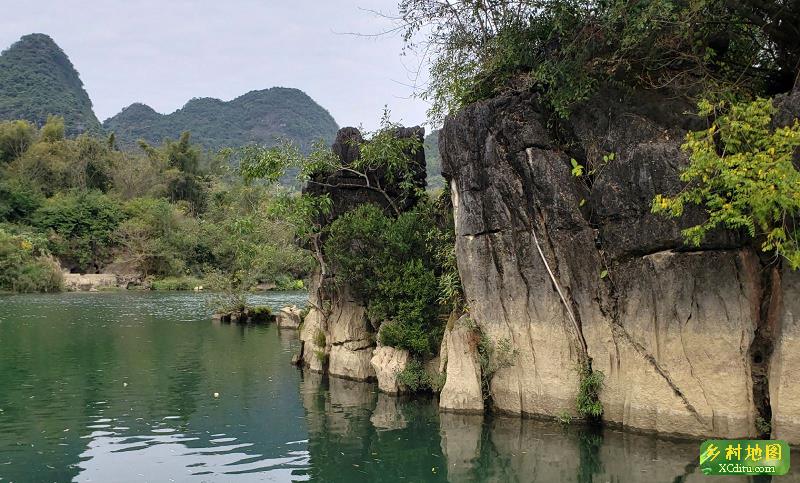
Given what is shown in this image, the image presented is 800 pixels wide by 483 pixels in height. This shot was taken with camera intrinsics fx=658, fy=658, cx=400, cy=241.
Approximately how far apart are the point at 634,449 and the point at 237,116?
158m

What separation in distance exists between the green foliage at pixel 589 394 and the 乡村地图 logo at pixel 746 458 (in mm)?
2113

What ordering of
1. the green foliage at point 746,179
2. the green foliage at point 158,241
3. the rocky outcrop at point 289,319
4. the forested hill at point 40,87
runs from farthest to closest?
1. the forested hill at point 40,87
2. the green foliage at point 158,241
3. the rocky outcrop at point 289,319
4. the green foliage at point 746,179

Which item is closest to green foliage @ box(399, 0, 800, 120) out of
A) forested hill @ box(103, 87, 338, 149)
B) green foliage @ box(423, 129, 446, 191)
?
green foliage @ box(423, 129, 446, 191)

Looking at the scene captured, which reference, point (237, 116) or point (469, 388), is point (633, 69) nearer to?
point (469, 388)

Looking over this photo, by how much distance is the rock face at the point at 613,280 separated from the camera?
31.0 feet

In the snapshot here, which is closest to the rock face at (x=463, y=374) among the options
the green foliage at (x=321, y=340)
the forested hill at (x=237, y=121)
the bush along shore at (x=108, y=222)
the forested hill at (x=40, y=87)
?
the green foliage at (x=321, y=340)

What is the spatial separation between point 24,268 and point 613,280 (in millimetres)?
46568

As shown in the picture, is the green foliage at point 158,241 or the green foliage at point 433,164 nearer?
the green foliage at point 433,164

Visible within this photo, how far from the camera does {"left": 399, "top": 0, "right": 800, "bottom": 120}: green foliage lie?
32.4ft

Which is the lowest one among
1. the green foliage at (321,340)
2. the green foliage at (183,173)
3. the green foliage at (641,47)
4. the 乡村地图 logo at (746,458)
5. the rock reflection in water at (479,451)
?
the rock reflection in water at (479,451)

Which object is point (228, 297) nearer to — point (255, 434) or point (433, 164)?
point (255, 434)

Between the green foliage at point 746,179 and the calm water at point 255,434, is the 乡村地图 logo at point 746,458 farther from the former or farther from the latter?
the green foliage at point 746,179

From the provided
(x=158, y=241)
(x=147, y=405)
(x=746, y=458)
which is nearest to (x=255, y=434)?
(x=147, y=405)

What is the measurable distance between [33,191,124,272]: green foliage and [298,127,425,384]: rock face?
1799 inches
